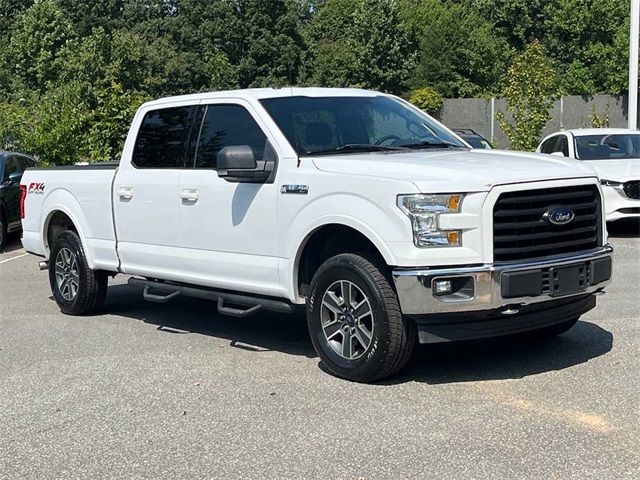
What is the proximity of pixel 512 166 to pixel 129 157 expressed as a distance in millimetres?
3890

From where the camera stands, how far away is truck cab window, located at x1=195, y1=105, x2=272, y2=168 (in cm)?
713

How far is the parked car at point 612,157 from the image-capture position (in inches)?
537

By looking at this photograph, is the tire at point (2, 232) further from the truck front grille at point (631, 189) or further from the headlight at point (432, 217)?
the headlight at point (432, 217)

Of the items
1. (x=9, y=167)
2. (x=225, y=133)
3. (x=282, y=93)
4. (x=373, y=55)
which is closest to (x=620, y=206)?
(x=282, y=93)

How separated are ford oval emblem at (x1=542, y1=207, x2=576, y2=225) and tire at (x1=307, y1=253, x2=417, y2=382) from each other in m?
1.14

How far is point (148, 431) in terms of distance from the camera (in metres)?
5.40

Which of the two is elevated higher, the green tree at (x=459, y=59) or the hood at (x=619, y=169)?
the green tree at (x=459, y=59)

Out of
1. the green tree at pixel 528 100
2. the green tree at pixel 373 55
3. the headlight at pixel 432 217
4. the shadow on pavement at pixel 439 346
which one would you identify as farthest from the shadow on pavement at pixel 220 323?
the green tree at pixel 373 55

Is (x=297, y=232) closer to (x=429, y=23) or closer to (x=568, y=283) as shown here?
(x=568, y=283)

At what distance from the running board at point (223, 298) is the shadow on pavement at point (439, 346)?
440 millimetres

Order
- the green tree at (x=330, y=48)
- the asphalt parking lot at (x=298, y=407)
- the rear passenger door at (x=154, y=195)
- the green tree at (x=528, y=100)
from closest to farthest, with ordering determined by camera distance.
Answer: the asphalt parking lot at (x=298, y=407) < the rear passenger door at (x=154, y=195) < the green tree at (x=528, y=100) < the green tree at (x=330, y=48)

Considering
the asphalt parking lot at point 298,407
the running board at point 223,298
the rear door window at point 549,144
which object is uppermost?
the rear door window at point 549,144

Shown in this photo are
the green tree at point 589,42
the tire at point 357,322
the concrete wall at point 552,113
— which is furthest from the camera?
the green tree at point 589,42

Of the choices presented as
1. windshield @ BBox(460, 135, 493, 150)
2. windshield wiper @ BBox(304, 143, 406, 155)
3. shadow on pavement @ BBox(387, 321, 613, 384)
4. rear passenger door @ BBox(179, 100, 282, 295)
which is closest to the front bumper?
windshield @ BBox(460, 135, 493, 150)
